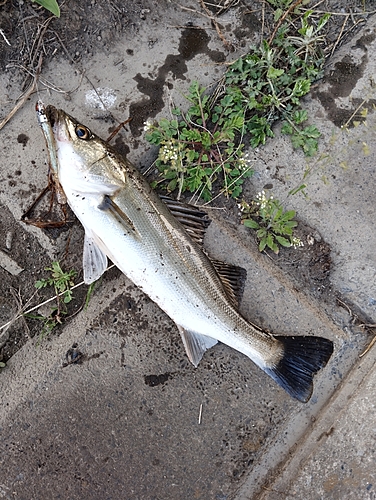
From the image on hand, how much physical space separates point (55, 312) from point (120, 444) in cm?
110

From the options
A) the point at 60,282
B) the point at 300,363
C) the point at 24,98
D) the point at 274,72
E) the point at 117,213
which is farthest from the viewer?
the point at 24,98

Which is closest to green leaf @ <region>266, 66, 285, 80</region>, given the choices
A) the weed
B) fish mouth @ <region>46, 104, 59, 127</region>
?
the weed

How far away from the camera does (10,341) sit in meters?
3.36

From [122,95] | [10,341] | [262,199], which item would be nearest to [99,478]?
[10,341]

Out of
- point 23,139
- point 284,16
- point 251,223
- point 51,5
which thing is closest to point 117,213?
point 251,223

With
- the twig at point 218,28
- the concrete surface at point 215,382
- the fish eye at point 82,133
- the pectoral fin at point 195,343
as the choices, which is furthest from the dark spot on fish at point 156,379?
the twig at point 218,28

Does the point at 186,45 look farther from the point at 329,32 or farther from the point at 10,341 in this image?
the point at 10,341

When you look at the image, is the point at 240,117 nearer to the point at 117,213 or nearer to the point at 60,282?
the point at 117,213

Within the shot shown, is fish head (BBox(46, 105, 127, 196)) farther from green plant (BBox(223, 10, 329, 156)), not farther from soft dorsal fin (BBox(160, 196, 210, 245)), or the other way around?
green plant (BBox(223, 10, 329, 156))

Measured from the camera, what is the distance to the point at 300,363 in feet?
9.89

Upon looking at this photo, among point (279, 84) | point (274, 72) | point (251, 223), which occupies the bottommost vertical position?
point (251, 223)

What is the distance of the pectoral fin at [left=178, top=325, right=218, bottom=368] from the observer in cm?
301

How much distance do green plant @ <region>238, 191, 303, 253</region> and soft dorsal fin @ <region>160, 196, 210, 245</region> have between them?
16.4 inches

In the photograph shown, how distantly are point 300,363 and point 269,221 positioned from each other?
3.49 feet
